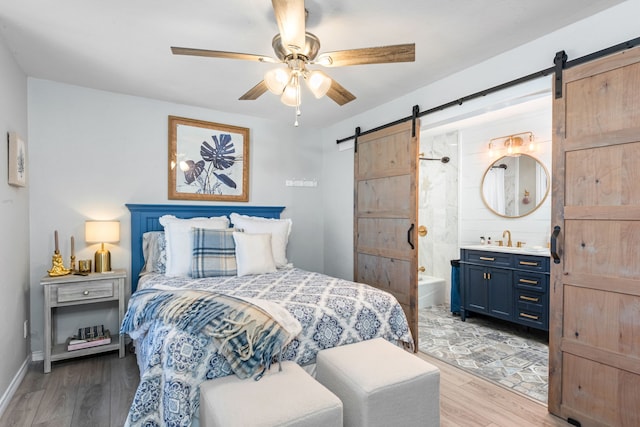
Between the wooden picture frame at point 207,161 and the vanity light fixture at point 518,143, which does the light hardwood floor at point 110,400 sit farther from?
the vanity light fixture at point 518,143

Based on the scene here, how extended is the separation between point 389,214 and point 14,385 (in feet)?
10.9

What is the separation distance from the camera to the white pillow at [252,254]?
3028 mm

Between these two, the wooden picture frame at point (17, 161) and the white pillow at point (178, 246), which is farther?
the white pillow at point (178, 246)

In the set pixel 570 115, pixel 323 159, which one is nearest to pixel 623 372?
pixel 570 115

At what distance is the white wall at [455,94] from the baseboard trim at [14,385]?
3125 mm

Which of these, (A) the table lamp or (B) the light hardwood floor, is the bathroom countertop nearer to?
(B) the light hardwood floor

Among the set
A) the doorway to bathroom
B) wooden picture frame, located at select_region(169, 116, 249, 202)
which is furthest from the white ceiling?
wooden picture frame, located at select_region(169, 116, 249, 202)

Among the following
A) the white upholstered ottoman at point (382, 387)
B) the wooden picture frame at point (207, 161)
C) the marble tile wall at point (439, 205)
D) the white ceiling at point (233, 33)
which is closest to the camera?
the white upholstered ottoman at point (382, 387)

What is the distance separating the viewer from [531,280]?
345 cm

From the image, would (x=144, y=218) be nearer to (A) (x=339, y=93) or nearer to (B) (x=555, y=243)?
(A) (x=339, y=93)

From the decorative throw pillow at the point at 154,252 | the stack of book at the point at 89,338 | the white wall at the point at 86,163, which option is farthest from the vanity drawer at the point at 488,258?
the stack of book at the point at 89,338

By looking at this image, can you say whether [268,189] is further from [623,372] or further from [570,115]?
[623,372]

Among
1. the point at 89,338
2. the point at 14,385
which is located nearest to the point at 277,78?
the point at 89,338

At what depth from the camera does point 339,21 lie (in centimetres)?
209
